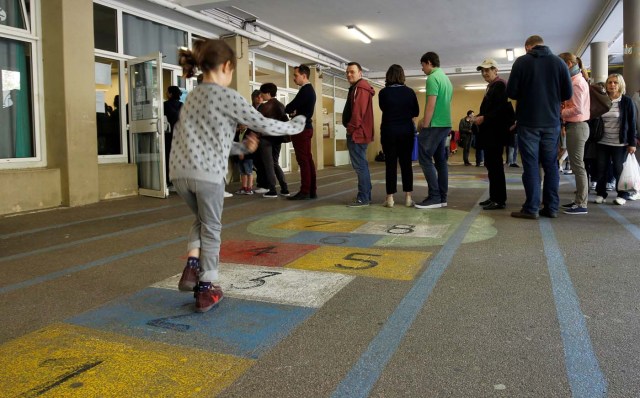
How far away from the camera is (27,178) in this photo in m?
7.36

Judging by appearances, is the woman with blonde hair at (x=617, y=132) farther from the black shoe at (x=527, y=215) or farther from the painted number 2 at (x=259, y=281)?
the painted number 2 at (x=259, y=281)

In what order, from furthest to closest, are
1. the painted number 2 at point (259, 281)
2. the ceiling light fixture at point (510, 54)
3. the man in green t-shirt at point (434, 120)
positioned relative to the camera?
1. the ceiling light fixture at point (510, 54)
2. the man in green t-shirt at point (434, 120)
3. the painted number 2 at point (259, 281)

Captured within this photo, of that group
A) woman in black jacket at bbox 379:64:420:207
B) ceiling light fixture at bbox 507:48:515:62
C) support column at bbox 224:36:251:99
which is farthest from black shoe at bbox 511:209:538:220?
ceiling light fixture at bbox 507:48:515:62

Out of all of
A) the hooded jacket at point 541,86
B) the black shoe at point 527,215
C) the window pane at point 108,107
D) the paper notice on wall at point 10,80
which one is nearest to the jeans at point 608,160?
the hooded jacket at point 541,86

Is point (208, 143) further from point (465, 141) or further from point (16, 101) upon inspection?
point (465, 141)

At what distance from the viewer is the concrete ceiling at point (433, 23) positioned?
11258 millimetres

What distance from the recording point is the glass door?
8.72 m

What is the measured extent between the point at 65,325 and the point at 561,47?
1720 centimetres

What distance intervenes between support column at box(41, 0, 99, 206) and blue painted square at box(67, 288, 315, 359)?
533 cm

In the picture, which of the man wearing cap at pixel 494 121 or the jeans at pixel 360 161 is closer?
the man wearing cap at pixel 494 121

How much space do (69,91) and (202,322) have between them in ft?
20.4

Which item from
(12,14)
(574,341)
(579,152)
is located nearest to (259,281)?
(574,341)

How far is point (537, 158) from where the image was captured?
5926 millimetres

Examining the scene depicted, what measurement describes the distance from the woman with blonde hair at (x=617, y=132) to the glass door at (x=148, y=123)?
22.2 feet
